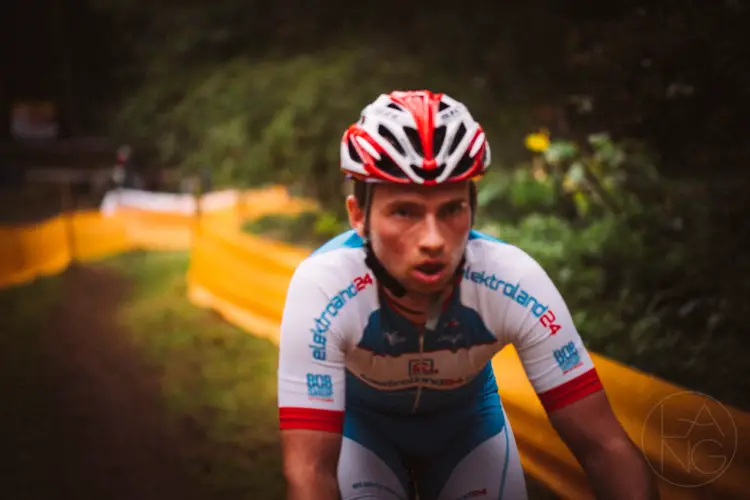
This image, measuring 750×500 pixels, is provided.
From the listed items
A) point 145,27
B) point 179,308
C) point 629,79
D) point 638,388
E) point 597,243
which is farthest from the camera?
point 145,27

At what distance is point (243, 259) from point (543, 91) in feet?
13.4

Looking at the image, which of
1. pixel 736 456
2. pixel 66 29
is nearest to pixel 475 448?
pixel 736 456

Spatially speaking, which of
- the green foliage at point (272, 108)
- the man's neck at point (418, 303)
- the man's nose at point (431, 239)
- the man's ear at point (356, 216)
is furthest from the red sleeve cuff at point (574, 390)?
the green foliage at point (272, 108)

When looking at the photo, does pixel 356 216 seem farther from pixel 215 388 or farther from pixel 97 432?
pixel 215 388

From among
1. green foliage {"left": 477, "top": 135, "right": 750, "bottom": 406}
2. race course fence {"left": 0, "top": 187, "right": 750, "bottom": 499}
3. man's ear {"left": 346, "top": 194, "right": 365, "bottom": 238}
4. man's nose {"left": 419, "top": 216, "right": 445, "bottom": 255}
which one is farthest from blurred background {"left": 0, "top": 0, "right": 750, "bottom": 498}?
man's nose {"left": 419, "top": 216, "right": 445, "bottom": 255}

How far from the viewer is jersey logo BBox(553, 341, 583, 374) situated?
2.47 metres

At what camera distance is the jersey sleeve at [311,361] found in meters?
2.40

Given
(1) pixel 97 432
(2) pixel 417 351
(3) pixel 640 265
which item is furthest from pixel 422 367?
(3) pixel 640 265

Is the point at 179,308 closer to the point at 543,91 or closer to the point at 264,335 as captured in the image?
the point at 264,335

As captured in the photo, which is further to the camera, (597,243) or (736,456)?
(597,243)

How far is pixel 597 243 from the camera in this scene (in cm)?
809

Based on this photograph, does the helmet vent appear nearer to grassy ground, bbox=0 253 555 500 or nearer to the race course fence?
the race course fence

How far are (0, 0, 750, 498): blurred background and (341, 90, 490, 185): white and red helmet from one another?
329cm

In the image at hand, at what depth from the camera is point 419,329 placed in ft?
8.77
